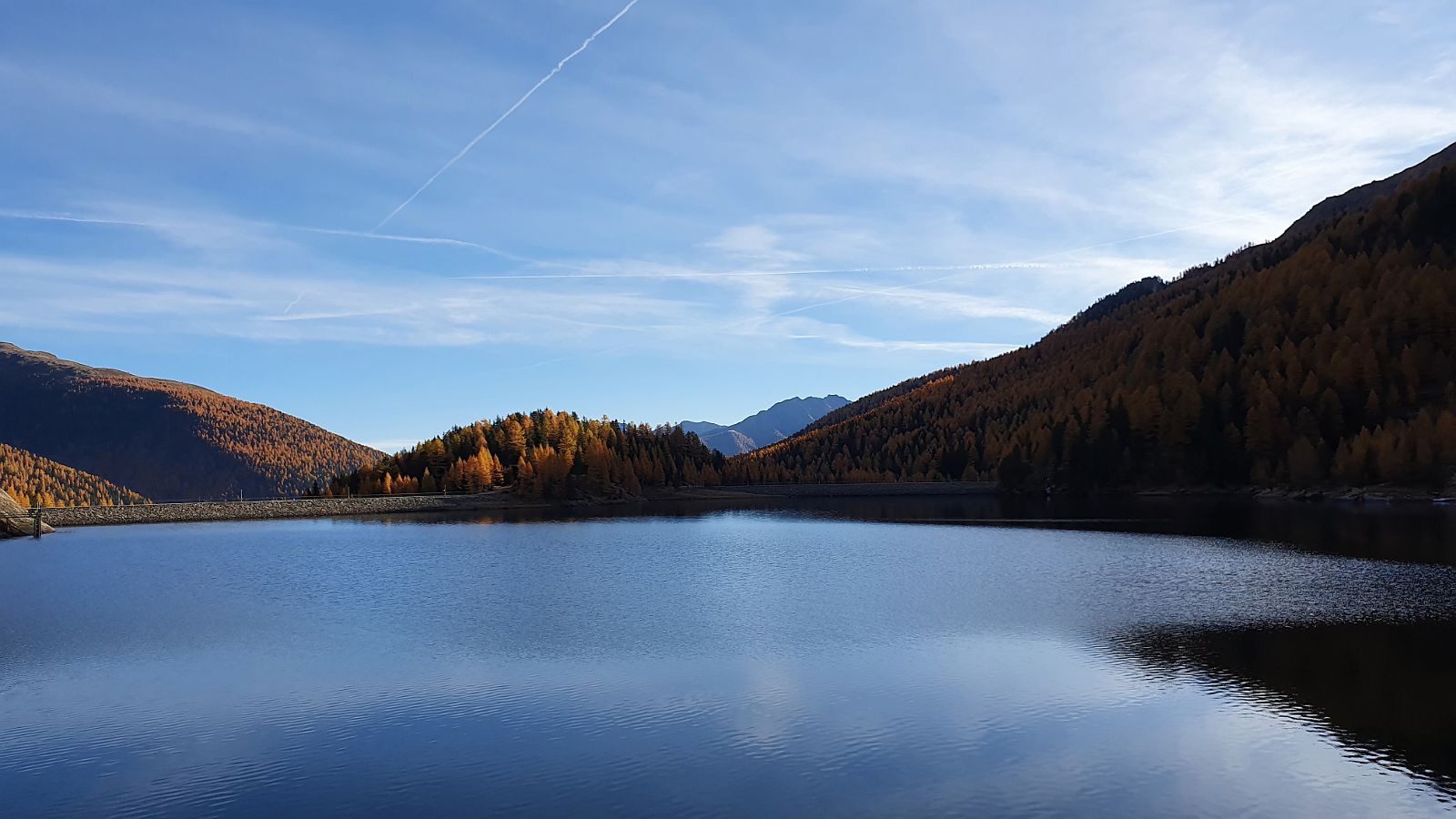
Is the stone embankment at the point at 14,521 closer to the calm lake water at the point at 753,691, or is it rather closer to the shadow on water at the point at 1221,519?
the shadow on water at the point at 1221,519

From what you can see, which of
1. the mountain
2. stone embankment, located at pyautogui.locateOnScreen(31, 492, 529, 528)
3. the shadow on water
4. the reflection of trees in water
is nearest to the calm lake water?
the reflection of trees in water

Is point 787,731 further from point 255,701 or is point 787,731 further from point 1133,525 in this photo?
point 1133,525

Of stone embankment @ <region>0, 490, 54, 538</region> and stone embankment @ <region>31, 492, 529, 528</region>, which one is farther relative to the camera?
stone embankment @ <region>31, 492, 529, 528</region>

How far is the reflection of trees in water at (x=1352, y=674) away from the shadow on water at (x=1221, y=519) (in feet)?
90.2

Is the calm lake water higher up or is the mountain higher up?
the mountain

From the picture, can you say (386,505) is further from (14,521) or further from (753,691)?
(753,691)

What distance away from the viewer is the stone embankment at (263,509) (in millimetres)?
142000

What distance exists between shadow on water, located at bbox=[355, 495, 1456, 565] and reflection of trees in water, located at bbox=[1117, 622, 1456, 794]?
2749 centimetres

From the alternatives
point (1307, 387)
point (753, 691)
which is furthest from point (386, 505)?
point (1307, 387)

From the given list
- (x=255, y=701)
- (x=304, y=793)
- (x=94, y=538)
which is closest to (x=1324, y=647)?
(x=304, y=793)

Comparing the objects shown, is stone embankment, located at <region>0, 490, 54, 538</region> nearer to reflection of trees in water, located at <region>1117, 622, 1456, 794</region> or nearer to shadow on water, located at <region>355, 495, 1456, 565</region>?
shadow on water, located at <region>355, 495, 1456, 565</region>

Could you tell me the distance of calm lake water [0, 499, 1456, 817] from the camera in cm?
1934

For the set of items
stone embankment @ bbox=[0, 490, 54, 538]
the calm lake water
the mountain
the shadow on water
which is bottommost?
the calm lake water

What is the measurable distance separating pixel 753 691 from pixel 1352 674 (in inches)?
741
